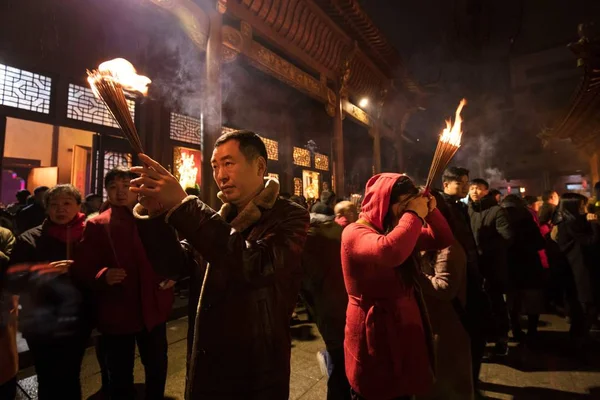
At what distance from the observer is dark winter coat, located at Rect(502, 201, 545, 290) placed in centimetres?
418

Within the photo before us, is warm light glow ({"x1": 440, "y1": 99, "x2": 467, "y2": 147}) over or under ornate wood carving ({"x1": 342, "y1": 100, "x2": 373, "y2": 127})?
under

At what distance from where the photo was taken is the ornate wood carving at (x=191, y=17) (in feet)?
14.7

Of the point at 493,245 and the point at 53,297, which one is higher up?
the point at 493,245

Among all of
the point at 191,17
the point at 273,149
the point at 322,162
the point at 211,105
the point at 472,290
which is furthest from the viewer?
the point at 322,162

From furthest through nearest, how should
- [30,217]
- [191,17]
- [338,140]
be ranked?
[338,140] < [30,217] < [191,17]

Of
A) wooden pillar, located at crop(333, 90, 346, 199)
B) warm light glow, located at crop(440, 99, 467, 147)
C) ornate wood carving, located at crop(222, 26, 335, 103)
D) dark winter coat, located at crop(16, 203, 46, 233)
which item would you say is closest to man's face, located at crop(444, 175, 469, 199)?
warm light glow, located at crop(440, 99, 467, 147)

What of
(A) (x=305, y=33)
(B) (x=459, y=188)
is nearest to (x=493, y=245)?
(B) (x=459, y=188)

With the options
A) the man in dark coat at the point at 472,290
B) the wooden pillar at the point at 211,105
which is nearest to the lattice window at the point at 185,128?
the wooden pillar at the point at 211,105

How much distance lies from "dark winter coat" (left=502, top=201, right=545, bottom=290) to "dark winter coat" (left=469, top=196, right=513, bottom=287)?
287 millimetres

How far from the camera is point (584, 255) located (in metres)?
4.56

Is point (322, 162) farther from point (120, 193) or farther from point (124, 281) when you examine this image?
point (124, 281)

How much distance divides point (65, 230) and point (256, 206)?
7.01ft

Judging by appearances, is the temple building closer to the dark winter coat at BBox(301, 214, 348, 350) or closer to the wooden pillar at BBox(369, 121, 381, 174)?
the wooden pillar at BBox(369, 121, 381, 174)

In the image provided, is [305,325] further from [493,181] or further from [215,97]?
[493,181]
